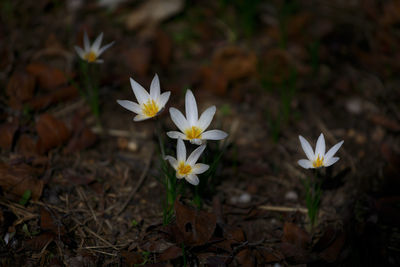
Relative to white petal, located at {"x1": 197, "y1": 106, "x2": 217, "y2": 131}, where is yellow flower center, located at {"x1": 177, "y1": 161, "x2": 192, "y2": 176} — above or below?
below

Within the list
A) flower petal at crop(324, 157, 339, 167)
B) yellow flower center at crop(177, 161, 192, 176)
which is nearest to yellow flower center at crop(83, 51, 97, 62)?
yellow flower center at crop(177, 161, 192, 176)

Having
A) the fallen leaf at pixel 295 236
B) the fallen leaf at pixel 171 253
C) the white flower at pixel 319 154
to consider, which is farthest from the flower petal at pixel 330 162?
the fallen leaf at pixel 171 253

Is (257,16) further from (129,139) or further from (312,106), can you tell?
Answer: (129,139)

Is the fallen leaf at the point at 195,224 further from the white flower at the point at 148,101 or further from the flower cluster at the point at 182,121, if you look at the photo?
the white flower at the point at 148,101

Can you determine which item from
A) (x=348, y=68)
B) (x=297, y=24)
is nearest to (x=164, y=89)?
(x=297, y=24)

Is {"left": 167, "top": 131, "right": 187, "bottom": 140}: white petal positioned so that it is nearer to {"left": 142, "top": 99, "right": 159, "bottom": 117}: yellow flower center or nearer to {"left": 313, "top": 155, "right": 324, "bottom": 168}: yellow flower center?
{"left": 142, "top": 99, "right": 159, "bottom": 117}: yellow flower center

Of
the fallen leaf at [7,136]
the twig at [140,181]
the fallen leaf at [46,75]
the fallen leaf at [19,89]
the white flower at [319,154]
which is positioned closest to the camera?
the white flower at [319,154]

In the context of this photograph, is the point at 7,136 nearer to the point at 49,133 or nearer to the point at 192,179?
the point at 49,133

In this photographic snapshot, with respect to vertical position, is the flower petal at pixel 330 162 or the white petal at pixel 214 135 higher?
the white petal at pixel 214 135
